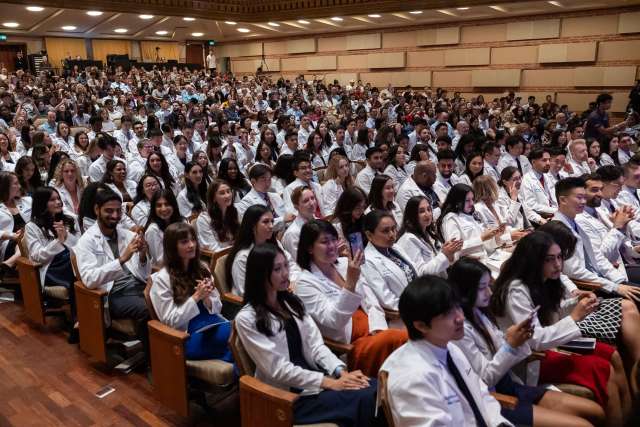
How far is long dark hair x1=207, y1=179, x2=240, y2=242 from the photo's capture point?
4105mm

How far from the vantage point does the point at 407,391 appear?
1737 millimetres

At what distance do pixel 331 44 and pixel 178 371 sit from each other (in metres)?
18.8

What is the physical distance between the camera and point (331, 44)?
19.9 metres

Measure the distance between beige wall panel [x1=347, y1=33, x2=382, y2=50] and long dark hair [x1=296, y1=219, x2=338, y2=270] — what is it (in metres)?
17.0

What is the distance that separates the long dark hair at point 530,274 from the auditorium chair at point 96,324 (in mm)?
2210

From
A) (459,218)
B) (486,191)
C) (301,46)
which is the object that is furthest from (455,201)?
(301,46)

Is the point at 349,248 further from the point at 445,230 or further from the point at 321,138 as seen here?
the point at 321,138

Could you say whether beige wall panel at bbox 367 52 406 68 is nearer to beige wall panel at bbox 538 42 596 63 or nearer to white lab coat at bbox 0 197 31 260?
beige wall panel at bbox 538 42 596 63

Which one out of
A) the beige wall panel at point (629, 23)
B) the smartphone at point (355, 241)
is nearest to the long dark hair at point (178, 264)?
the smartphone at point (355, 241)

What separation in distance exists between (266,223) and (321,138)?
16.0ft

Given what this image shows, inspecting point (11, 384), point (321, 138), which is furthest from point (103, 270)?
point (321, 138)

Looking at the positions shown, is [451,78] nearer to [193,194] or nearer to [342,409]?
[193,194]

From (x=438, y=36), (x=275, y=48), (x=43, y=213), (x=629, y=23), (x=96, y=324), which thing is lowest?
(x=96, y=324)

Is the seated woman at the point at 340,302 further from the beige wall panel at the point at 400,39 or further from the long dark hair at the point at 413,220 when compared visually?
the beige wall panel at the point at 400,39
